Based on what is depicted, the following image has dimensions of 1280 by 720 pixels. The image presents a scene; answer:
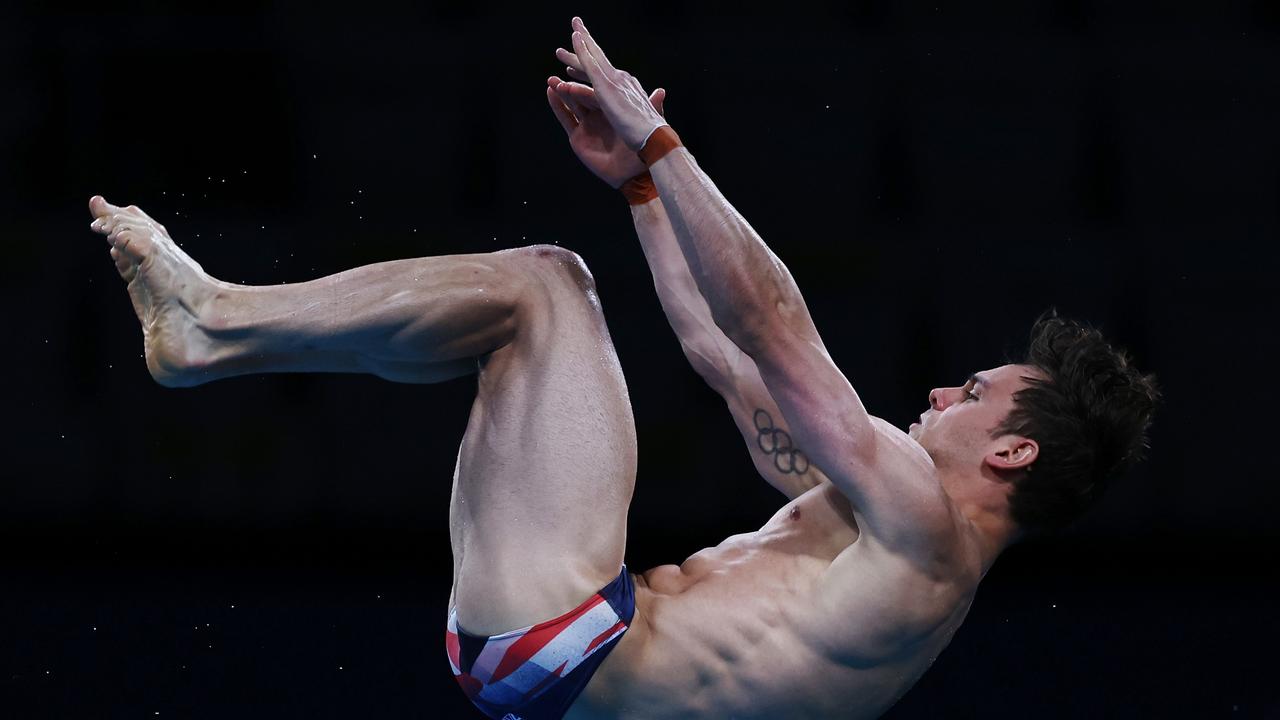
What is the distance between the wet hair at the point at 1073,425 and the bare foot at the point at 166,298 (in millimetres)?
1333

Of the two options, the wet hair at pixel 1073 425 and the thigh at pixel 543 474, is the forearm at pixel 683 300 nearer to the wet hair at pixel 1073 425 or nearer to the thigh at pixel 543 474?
the thigh at pixel 543 474

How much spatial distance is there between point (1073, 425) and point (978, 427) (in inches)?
6.1

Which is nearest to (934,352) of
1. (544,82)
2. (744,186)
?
(744,186)

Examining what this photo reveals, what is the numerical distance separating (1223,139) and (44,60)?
13.8ft

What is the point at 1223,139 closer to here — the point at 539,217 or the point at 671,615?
the point at 539,217

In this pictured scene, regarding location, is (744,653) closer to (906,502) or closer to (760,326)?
(906,502)

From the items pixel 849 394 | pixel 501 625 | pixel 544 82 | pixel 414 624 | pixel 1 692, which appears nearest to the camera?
pixel 849 394

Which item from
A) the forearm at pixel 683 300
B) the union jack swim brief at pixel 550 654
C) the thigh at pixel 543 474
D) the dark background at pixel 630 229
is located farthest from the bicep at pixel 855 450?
the dark background at pixel 630 229

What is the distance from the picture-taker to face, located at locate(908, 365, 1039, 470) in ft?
7.81

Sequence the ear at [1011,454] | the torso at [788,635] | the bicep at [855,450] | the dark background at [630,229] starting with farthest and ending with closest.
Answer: the dark background at [630,229] < the ear at [1011,454] < the torso at [788,635] < the bicep at [855,450]

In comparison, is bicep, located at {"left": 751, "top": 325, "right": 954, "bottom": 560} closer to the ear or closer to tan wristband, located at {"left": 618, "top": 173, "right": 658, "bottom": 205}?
the ear

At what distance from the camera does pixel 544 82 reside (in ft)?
16.3

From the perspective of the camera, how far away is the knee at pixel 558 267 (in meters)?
2.44

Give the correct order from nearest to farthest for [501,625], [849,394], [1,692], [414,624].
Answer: [849,394], [501,625], [1,692], [414,624]
